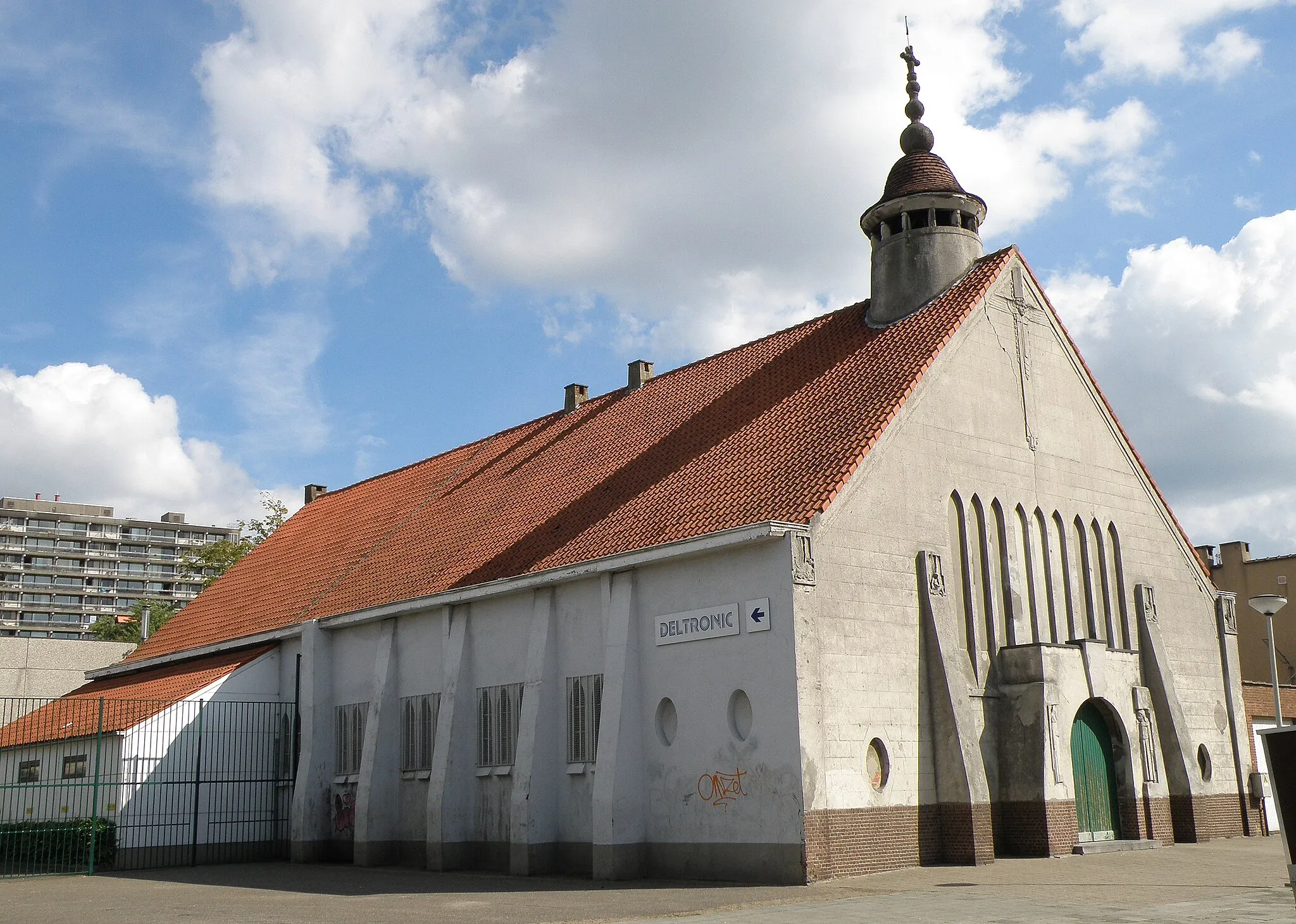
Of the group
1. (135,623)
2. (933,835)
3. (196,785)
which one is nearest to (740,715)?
(933,835)

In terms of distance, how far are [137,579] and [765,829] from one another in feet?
494

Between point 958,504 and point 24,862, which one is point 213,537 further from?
point 958,504

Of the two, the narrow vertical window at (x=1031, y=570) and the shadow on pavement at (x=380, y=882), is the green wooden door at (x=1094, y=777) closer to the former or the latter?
the narrow vertical window at (x=1031, y=570)

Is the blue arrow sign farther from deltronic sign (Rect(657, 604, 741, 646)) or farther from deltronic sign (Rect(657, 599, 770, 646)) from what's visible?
deltronic sign (Rect(657, 604, 741, 646))

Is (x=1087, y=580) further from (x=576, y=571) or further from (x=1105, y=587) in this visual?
(x=576, y=571)

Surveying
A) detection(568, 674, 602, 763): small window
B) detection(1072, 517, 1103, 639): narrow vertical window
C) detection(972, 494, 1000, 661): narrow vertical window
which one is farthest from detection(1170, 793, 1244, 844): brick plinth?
detection(568, 674, 602, 763): small window

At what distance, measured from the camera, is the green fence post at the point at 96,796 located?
27.0 m

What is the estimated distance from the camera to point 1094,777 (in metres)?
23.8

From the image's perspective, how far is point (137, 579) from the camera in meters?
155

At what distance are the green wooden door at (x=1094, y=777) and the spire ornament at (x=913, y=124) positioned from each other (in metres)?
14.3

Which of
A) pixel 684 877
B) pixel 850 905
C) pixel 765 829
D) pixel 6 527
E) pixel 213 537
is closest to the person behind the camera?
pixel 850 905

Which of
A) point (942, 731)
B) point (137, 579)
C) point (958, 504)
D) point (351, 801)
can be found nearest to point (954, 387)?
point (958, 504)

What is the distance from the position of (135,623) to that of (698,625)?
Result: 2123 inches

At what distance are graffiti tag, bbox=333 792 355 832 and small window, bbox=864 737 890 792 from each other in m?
13.5
